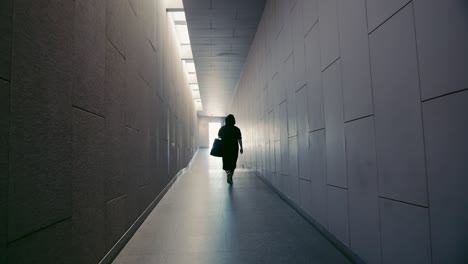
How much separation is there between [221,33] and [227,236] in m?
5.83

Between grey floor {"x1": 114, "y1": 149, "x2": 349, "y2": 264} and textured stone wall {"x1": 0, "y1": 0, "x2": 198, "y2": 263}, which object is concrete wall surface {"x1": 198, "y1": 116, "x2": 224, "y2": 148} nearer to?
grey floor {"x1": 114, "y1": 149, "x2": 349, "y2": 264}

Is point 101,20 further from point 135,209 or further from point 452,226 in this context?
point 452,226

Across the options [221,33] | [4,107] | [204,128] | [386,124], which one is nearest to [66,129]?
[4,107]

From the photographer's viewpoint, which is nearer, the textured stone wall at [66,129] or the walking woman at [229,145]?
the textured stone wall at [66,129]

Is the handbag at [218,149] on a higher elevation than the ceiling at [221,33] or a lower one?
lower

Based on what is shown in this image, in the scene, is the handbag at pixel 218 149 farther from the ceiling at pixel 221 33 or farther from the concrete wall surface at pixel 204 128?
the concrete wall surface at pixel 204 128

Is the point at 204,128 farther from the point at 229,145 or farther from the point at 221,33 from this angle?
the point at 229,145

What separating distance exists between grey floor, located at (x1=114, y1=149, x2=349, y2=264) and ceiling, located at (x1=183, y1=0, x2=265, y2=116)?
3902 mm

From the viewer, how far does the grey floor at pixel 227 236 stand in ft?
9.07

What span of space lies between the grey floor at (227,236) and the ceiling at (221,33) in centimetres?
390

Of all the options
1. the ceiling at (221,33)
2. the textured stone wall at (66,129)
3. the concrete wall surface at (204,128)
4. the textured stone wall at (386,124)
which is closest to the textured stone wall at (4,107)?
the textured stone wall at (66,129)

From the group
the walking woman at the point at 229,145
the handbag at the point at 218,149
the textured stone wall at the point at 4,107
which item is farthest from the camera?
the handbag at the point at 218,149

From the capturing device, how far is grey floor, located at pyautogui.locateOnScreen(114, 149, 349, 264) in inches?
109

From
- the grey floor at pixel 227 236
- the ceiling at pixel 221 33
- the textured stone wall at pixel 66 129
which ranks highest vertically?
the ceiling at pixel 221 33
